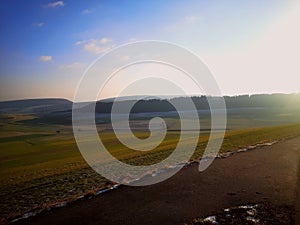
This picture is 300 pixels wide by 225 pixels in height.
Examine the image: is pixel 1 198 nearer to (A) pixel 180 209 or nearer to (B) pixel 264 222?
(A) pixel 180 209

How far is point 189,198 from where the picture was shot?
35.9 feet

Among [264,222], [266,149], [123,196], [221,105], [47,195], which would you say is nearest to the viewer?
[264,222]

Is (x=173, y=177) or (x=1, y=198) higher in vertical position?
(x=173, y=177)

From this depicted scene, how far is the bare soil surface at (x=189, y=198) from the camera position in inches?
372

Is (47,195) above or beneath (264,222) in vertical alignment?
beneath

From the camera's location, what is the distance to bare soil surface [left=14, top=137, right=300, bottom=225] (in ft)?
31.0

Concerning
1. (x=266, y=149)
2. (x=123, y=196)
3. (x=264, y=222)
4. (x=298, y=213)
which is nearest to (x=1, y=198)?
(x=123, y=196)

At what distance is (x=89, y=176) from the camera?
16594 mm

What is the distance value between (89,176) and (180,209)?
325 inches

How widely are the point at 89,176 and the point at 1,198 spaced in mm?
4758

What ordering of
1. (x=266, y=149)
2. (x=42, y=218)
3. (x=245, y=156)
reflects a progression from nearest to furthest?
(x=42, y=218) → (x=245, y=156) → (x=266, y=149)

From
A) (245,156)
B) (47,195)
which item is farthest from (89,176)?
(245,156)

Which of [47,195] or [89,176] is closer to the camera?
[47,195]

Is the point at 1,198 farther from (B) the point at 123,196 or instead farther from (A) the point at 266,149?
(A) the point at 266,149
